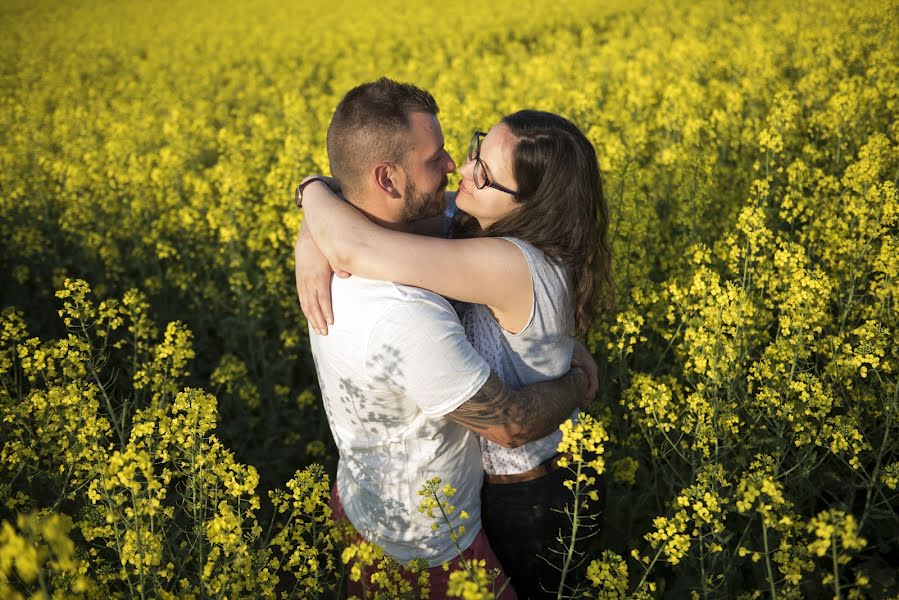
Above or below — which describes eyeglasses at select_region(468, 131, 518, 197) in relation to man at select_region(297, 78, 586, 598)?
above

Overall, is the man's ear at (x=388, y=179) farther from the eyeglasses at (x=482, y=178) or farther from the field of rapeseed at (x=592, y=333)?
the field of rapeseed at (x=592, y=333)

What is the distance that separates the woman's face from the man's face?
18 centimetres

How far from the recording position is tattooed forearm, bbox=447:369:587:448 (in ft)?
6.64

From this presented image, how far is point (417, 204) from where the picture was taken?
7.55ft

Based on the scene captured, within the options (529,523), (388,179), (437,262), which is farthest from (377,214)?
(529,523)

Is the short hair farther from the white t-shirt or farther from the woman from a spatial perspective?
the white t-shirt

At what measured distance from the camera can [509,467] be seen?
7.92 ft

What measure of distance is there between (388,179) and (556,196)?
618 mm

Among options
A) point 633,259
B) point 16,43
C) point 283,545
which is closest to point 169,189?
point 633,259

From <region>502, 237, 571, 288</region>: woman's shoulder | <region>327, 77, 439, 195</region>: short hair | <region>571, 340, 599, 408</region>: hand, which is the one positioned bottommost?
<region>571, 340, 599, 408</region>: hand

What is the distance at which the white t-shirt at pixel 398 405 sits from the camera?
193 cm

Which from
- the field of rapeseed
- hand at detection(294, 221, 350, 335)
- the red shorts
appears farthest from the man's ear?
the red shorts

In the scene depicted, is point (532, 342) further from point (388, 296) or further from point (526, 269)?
point (388, 296)

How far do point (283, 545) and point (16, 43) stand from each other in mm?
20830
